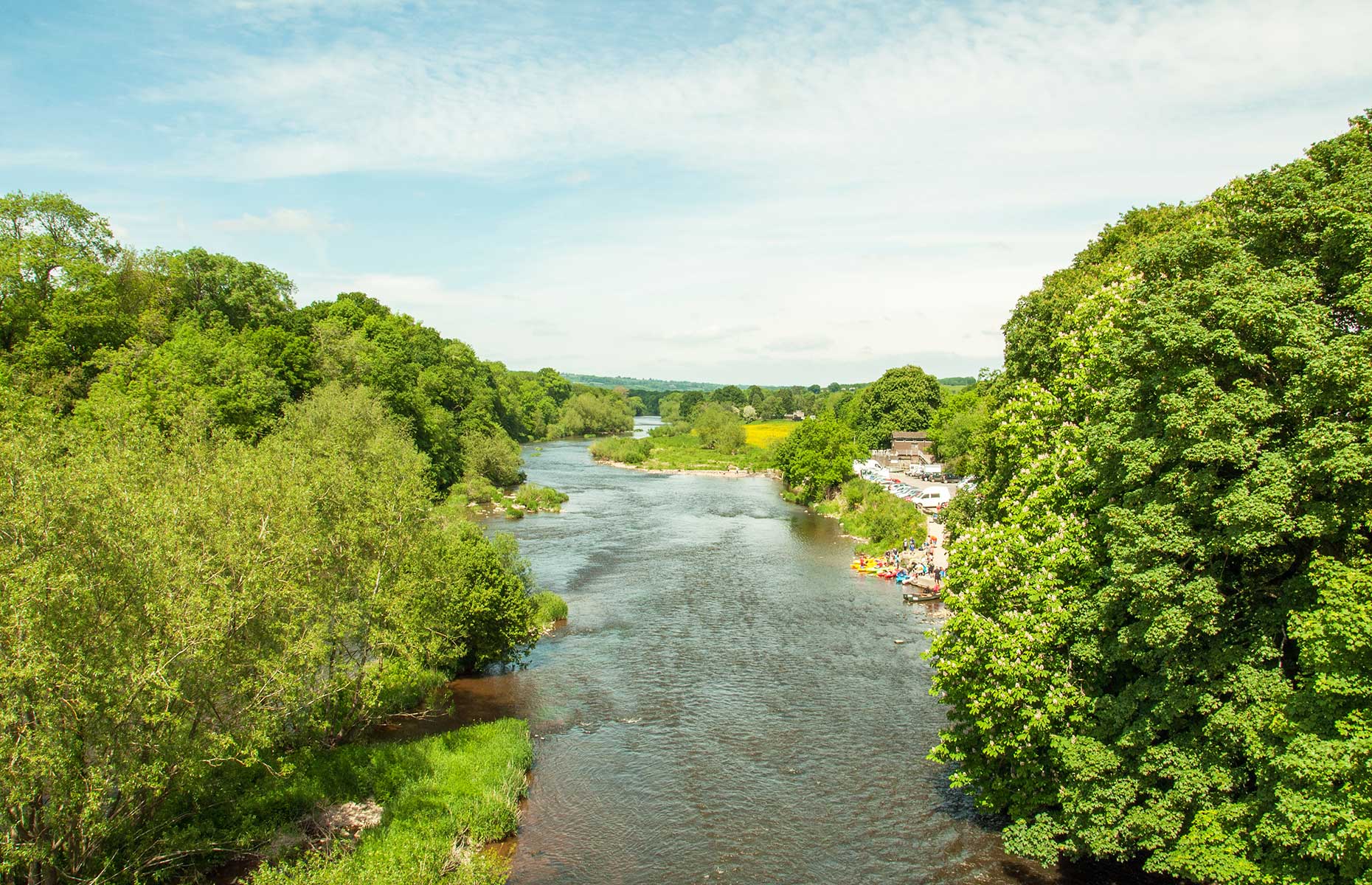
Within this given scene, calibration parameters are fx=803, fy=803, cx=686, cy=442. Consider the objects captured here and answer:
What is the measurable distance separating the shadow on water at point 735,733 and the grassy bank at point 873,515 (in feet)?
22.8

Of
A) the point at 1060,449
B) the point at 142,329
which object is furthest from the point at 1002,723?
the point at 142,329

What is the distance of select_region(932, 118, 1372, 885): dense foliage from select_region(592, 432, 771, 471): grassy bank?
303ft

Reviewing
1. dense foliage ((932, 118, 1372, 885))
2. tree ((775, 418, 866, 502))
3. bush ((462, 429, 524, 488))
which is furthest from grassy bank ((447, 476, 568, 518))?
dense foliage ((932, 118, 1372, 885))

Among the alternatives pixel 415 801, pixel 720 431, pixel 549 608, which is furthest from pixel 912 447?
pixel 415 801

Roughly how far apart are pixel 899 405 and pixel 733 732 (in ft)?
310

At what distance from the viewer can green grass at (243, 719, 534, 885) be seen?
1722 cm

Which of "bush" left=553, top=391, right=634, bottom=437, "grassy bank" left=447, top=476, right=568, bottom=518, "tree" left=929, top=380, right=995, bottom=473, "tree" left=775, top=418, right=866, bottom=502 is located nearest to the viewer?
"grassy bank" left=447, top=476, right=568, bottom=518

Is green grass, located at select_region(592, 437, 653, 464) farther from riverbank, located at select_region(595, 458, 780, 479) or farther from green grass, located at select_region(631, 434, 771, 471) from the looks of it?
riverbank, located at select_region(595, 458, 780, 479)

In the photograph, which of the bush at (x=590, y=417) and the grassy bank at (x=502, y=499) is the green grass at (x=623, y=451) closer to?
the grassy bank at (x=502, y=499)

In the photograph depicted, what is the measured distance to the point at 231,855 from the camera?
757 inches

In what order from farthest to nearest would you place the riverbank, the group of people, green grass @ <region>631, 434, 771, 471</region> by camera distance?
green grass @ <region>631, 434, 771, 471</region> < the riverbank < the group of people

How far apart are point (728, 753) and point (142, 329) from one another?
5120cm

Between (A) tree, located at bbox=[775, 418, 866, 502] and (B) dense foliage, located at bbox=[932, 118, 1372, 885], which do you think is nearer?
(B) dense foliage, located at bbox=[932, 118, 1372, 885]

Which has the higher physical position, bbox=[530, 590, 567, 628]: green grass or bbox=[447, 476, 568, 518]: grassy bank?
bbox=[447, 476, 568, 518]: grassy bank
